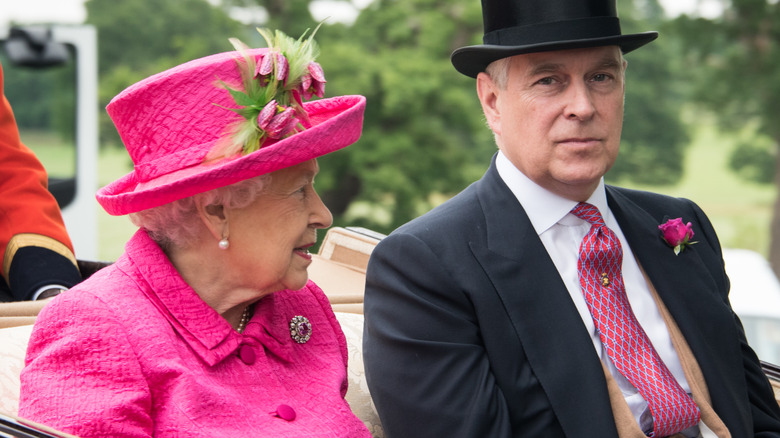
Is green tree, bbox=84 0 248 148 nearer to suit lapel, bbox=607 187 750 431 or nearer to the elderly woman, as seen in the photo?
suit lapel, bbox=607 187 750 431

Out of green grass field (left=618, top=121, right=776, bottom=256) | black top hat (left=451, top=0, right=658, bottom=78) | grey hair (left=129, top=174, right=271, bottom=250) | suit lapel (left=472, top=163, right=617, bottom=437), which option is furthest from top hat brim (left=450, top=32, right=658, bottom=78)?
green grass field (left=618, top=121, right=776, bottom=256)

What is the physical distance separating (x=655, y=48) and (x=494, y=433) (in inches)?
374

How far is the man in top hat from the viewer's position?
220cm

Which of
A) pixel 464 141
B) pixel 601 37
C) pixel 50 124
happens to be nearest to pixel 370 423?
pixel 601 37

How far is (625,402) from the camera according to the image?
7.34 feet

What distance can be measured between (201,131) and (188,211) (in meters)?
0.17

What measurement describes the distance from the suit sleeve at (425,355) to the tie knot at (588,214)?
0.43m

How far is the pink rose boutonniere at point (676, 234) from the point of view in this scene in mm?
2605

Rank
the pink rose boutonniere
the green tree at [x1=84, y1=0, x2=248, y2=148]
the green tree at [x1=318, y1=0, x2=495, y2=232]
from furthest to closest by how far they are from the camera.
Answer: the green tree at [x1=84, y1=0, x2=248, y2=148]
the green tree at [x1=318, y1=0, x2=495, y2=232]
the pink rose boutonniere

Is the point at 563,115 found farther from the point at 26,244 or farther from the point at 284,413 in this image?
the point at 26,244

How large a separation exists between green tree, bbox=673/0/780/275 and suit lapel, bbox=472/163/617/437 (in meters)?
7.24

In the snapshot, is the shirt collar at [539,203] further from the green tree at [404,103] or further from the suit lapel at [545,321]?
the green tree at [404,103]

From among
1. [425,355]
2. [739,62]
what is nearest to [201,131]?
[425,355]

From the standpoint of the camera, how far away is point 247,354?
6.61 feet
